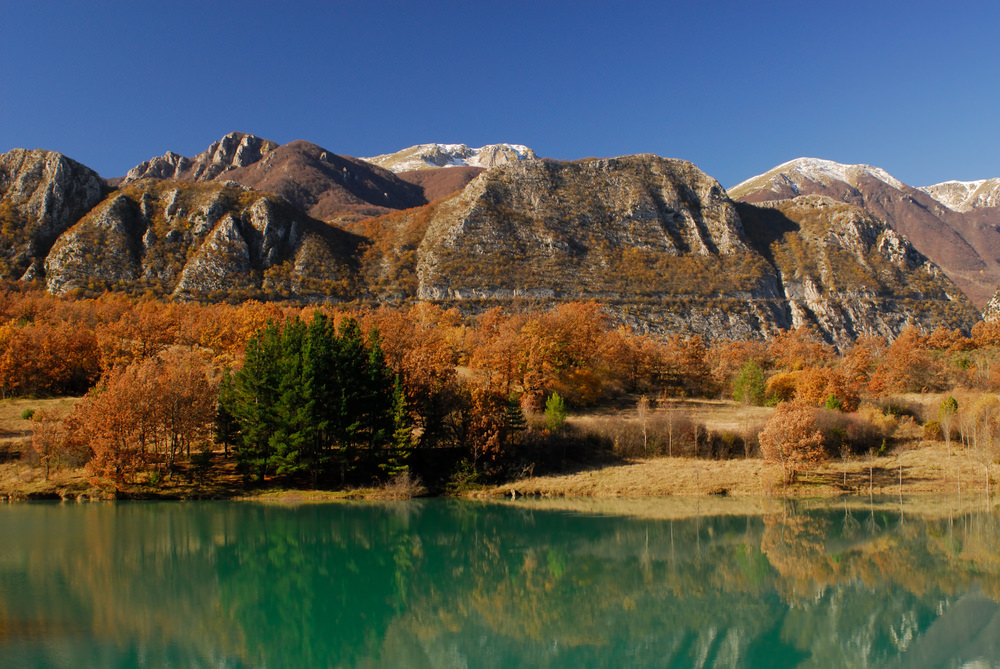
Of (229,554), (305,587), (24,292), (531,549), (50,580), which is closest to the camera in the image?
(50,580)

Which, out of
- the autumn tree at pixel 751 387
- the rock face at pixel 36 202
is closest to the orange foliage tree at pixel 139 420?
the autumn tree at pixel 751 387

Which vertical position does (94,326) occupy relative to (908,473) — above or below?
above

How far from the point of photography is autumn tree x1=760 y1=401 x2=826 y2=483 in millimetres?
41719

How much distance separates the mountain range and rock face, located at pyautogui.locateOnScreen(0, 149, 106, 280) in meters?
0.28

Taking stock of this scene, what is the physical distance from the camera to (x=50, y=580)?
879 inches

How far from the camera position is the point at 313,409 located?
1704 inches

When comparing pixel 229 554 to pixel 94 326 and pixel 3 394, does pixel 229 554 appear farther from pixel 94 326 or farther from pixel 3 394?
pixel 94 326

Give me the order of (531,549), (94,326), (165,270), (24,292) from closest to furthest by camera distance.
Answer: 1. (531,549)
2. (94,326)
3. (24,292)
4. (165,270)

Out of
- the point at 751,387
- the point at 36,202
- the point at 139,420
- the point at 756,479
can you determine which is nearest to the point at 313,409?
the point at 139,420

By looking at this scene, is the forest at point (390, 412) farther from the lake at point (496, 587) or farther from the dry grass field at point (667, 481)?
the lake at point (496, 587)

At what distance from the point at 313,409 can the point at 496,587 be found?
74.5 feet

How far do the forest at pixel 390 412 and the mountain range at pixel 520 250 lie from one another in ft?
195

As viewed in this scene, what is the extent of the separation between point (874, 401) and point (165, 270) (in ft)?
357

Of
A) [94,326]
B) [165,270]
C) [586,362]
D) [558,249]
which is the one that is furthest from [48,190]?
[586,362]
